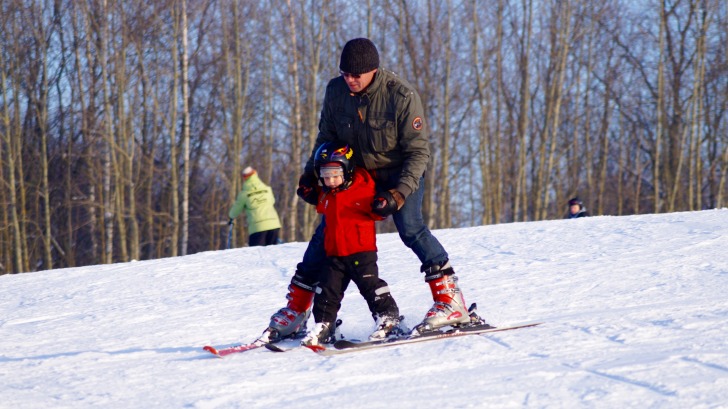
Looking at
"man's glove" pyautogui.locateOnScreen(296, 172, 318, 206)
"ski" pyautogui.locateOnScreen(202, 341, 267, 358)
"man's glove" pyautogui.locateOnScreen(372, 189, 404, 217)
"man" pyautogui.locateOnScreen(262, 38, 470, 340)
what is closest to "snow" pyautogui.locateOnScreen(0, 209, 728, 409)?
"ski" pyautogui.locateOnScreen(202, 341, 267, 358)

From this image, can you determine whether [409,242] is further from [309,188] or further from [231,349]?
[231,349]

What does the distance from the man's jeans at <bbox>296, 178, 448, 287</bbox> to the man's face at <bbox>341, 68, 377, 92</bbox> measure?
589 mm

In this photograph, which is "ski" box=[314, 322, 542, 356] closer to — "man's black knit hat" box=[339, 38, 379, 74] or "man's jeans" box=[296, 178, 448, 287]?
"man's jeans" box=[296, 178, 448, 287]

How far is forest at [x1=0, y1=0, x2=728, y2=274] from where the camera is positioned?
21.5m

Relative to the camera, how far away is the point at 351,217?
4.02m

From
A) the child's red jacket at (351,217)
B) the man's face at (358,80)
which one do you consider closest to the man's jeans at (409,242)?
the child's red jacket at (351,217)

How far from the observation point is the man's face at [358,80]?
12.8ft

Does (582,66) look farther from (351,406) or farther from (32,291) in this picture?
(351,406)

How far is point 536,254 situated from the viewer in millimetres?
6953

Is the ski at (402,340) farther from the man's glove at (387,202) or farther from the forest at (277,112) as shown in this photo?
→ the forest at (277,112)

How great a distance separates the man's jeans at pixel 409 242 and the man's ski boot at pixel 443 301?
6 cm

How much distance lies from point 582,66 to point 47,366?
28462 mm

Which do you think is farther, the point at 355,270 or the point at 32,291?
the point at 32,291

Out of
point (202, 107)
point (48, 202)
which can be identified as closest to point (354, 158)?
point (48, 202)
